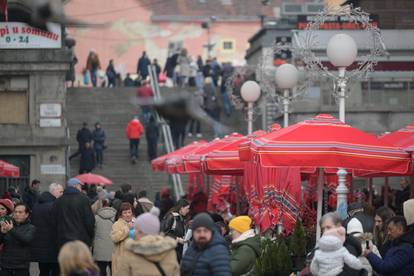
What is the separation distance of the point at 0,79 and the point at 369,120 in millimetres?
10759

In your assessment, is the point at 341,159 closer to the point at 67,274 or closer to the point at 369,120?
the point at 67,274

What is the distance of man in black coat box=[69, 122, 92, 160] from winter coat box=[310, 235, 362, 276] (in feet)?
101

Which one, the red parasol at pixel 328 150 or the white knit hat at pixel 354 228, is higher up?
the red parasol at pixel 328 150

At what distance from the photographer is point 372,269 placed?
46.9ft

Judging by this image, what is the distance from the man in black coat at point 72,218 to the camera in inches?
729

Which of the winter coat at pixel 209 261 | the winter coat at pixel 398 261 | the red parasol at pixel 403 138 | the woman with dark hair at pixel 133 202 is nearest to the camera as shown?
the winter coat at pixel 209 261

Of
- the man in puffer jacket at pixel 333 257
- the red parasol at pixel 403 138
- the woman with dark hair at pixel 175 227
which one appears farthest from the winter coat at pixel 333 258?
the woman with dark hair at pixel 175 227

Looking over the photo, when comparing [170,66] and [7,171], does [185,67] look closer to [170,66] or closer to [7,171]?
[170,66]

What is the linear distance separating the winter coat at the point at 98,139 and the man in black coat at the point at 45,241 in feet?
82.0

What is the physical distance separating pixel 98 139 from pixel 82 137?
560mm

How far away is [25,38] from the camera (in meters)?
39.1

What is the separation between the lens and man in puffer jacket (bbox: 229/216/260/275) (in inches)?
566

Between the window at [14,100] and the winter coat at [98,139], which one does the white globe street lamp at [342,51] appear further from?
the winter coat at [98,139]

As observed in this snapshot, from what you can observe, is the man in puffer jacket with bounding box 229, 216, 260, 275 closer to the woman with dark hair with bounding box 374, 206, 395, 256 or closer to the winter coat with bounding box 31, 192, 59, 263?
the woman with dark hair with bounding box 374, 206, 395, 256
